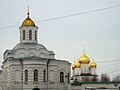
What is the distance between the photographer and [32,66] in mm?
48375

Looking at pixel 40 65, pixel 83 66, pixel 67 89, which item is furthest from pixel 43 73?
pixel 83 66

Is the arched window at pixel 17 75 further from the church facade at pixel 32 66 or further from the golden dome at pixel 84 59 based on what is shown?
the golden dome at pixel 84 59

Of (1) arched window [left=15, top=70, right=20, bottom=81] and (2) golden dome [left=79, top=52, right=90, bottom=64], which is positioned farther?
(2) golden dome [left=79, top=52, right=90, bottom=64]

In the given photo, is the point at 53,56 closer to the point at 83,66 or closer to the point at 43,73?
the point at 43,73

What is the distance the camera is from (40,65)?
4888 centimetres

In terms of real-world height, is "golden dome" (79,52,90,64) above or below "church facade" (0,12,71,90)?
above

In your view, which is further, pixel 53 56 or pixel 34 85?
pixel 53 56

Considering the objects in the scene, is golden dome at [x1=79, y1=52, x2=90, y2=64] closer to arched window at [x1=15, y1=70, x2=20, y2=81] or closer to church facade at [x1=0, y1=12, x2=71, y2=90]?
church facade at [x1=0, y1=12, x2=71, y2=90]

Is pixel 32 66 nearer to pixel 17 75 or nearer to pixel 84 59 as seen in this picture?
pixel 17 75

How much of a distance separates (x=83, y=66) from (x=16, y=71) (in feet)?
114

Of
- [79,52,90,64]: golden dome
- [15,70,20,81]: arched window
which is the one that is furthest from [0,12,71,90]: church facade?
[79,52,90,64]: golden dome

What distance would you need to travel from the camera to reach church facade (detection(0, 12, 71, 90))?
4869cm

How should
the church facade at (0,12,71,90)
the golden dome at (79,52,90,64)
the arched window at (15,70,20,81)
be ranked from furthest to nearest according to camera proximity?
1. the golden dome at (79,52,90,64)
2. the arched window at (15,70,20,81)
3. the church facade at (0,12,71,90)

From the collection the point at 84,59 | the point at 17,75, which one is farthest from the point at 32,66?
the point at 84,59
